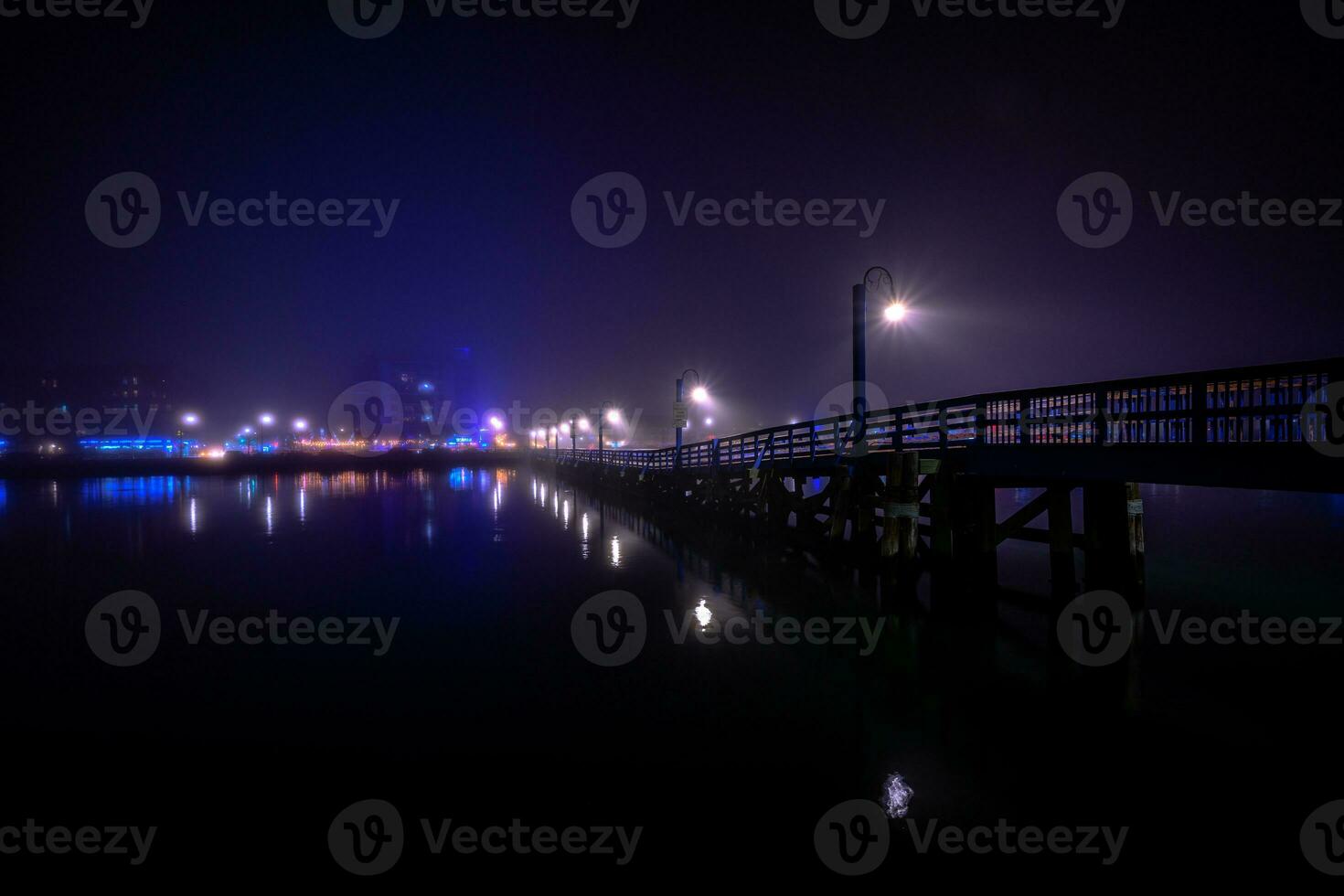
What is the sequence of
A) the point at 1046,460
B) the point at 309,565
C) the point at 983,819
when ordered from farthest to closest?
1. the point at 309,565
2. the point at 1046,460
3. the point at 983,819

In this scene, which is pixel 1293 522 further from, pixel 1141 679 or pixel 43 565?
pixel 43 565

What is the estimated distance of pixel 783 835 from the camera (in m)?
4.88

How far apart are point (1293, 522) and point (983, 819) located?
27116 mm

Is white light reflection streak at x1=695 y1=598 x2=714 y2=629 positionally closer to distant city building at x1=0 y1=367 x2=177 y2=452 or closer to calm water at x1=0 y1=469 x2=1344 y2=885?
calm water at x1=0 y1=469 x2=1344 y2=885

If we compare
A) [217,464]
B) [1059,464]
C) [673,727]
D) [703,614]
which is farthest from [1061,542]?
[217,464]

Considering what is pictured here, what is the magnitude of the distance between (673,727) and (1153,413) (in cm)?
761

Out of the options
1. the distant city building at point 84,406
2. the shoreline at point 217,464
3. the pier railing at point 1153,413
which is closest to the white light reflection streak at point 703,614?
the pier railing at point 1153,413

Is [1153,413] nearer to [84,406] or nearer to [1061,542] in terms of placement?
[1061,542]

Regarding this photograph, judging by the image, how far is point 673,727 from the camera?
6.70 meters

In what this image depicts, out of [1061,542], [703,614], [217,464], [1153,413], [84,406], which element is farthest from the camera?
[84,406]

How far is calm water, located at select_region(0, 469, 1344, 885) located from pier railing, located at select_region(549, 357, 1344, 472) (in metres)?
3.03

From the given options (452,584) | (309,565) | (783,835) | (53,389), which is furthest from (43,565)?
(53,389)

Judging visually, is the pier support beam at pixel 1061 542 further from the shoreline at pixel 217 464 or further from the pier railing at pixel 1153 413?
the shoreline at pixel 217 464

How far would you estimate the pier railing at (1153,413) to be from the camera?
23.4 ft
